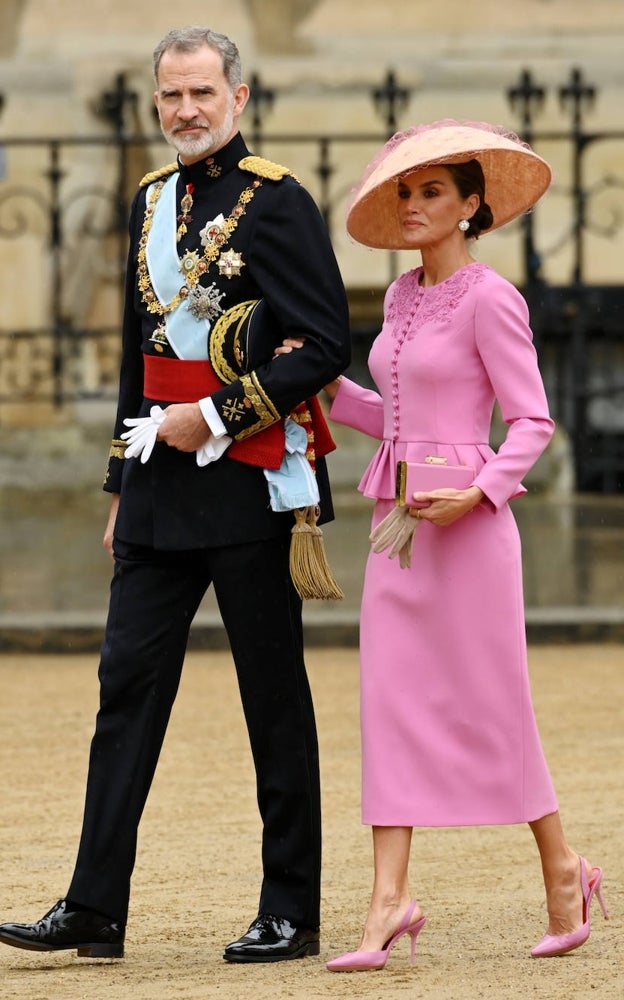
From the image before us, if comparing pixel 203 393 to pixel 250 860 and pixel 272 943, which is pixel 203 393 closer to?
pixel 272 943

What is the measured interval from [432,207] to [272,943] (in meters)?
1.40

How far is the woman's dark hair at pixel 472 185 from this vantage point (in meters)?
4.29

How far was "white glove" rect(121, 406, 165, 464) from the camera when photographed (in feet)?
13.8

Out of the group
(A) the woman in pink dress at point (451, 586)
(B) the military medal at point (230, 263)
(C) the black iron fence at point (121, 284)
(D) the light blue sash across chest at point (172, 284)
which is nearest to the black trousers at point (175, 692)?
(A) the woman in pink dress at point (451, 586)

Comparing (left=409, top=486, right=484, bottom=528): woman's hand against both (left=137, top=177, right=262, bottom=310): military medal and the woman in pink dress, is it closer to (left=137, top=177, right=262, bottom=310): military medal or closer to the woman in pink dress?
the woman in pink dress

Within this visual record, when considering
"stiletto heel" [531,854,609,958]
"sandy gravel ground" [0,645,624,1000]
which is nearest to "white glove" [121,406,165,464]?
"sandy gravel ground" [0,645,624,1000]

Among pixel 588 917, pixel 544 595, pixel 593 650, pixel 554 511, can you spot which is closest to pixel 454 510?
pixel 588 917

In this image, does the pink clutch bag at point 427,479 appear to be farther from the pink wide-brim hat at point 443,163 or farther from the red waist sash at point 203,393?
the pink wide-brim hat at point 443,163

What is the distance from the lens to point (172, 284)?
4258mm

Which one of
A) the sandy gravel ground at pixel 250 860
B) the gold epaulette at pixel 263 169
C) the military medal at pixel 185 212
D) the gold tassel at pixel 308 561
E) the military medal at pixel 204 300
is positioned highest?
the gold epaulette at pixel 263 169

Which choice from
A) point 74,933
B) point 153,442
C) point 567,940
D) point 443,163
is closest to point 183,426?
point 153,442

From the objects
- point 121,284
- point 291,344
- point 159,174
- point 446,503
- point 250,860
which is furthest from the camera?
point 121,284

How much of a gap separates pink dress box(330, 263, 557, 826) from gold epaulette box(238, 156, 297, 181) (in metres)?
0.36

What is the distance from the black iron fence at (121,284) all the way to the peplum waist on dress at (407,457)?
8.93 metres
